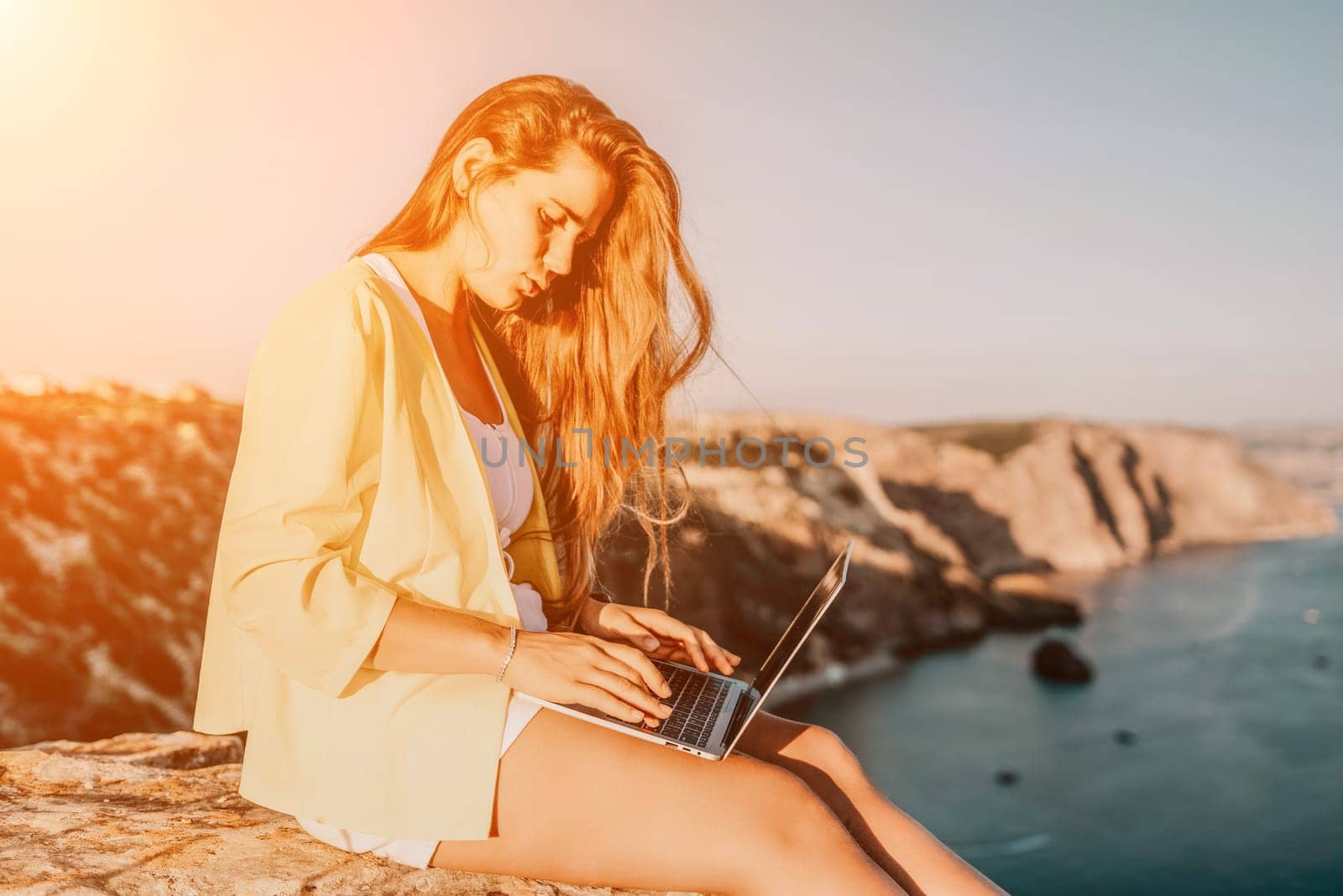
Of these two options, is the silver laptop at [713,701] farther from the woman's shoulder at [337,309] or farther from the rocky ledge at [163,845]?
the woman's shoulder at [337,309]

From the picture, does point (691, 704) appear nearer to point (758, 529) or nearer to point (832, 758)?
point (832, 758)

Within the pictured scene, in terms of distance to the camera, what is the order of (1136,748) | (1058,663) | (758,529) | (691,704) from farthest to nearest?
(1058,663), (1136,748), (758,529), (691,704)

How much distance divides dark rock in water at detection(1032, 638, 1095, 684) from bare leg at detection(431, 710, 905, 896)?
28.5m

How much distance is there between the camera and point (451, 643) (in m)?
1.04

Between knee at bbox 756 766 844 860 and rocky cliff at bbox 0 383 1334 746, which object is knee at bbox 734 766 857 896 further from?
rocky cliff at bbox 0 383 1334 746

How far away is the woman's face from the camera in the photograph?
1336 mm

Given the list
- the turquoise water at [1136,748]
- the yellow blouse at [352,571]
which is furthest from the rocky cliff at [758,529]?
the turquoise water at [1136,748]

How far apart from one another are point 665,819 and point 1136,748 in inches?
1090

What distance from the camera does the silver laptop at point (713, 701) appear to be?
1.07 m

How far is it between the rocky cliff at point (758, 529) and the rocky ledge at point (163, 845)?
109 centimetres

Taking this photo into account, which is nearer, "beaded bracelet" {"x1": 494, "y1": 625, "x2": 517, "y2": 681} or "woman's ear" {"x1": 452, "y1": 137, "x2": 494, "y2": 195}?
"beaded bracelet" {"x1": 494, "y1": 625, "x2": 517, "y2": 681}

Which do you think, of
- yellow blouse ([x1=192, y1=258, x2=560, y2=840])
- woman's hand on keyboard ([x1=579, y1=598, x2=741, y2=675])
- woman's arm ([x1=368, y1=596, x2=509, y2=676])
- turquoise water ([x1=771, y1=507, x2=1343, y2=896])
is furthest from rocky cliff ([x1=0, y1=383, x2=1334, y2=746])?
turquoise water ([x1=771, y1=507, x2=1343, y2=896])

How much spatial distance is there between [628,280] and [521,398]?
31cm

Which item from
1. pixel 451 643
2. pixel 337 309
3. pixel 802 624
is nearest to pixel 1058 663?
pixel 802 624
